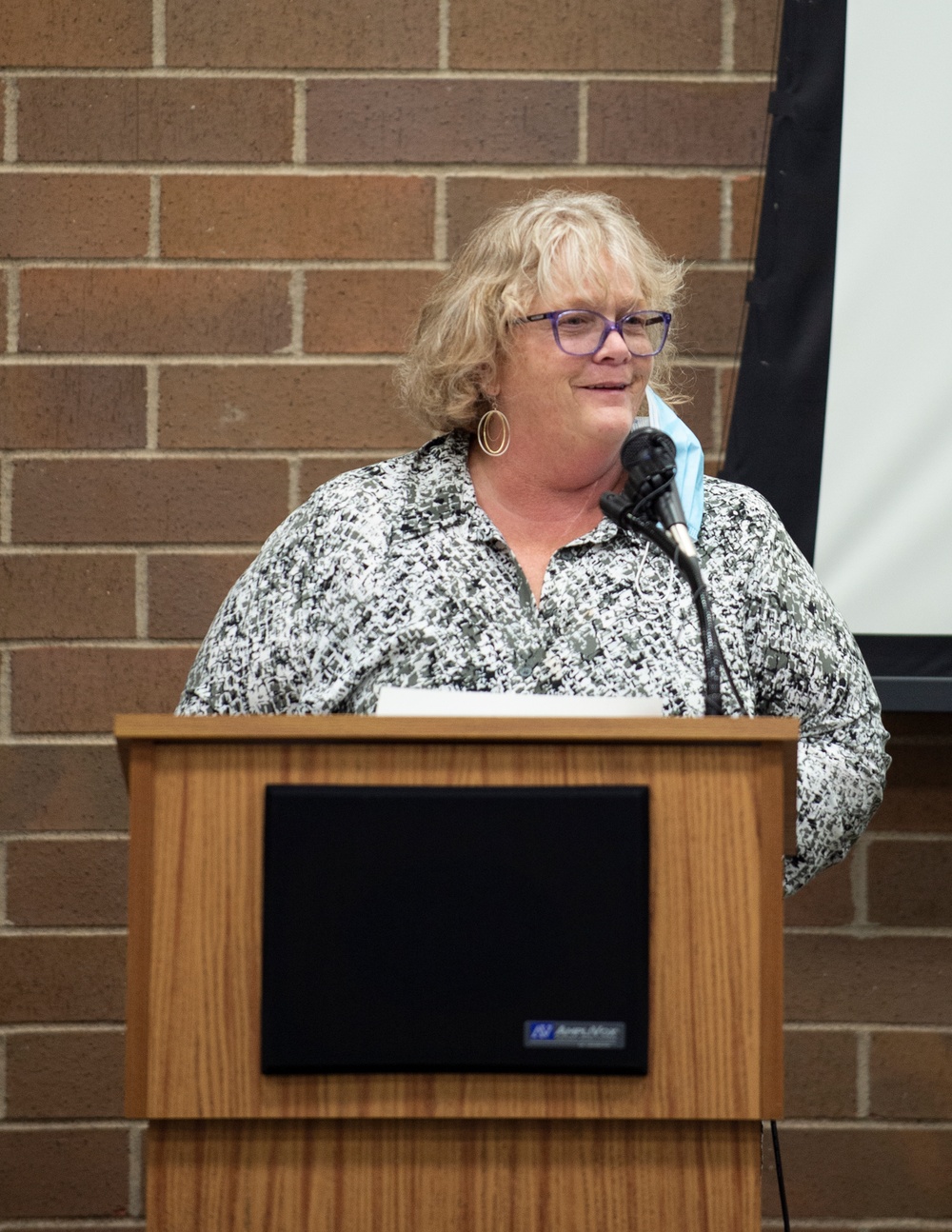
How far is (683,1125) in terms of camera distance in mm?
1097

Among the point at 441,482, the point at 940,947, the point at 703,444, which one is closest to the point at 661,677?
the point at 441,482

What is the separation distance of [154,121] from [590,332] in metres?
0.95

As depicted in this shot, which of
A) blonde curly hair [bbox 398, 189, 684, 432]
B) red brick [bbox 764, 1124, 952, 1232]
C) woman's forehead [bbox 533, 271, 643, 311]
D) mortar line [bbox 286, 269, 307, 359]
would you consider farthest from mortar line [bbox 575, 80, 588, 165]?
red brick [bbox 764, 1124, 952, 1232]

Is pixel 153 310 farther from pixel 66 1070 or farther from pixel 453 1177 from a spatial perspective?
pixel 453 1177

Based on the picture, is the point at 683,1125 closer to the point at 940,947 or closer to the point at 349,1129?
the point at 349,1129

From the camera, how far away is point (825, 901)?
90.7 inches

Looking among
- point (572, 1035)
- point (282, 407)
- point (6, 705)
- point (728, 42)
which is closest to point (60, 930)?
point (6, 705)

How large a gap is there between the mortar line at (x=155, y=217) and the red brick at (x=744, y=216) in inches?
36.9

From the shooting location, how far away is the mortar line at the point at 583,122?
2.32 m

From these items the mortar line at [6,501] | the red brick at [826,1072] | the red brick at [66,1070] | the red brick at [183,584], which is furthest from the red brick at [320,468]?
the red brick at [826,1072]

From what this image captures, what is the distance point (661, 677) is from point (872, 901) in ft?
2.91

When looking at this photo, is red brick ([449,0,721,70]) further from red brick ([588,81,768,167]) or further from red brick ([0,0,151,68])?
red brick ([0,0,151,68])

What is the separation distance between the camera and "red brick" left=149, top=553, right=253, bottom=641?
229 cm

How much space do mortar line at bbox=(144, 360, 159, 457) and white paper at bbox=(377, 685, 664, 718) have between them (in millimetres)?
1176
